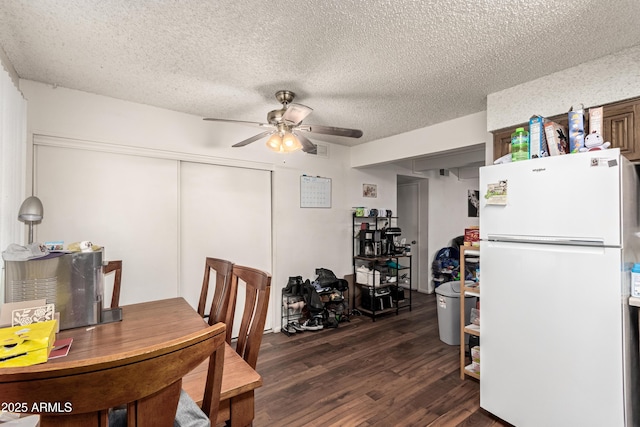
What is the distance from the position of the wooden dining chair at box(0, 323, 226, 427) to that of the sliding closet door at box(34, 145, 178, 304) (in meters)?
2.44

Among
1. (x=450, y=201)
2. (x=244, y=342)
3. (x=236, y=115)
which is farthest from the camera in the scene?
(x=450, y=201)

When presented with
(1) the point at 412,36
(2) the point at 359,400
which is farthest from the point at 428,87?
(2) the point at 359,400

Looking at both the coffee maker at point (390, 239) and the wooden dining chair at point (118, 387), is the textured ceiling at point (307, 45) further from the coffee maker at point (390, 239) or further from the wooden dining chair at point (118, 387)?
the coffee maker at point (390, 239)

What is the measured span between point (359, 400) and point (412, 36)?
2442mm

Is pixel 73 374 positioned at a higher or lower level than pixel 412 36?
lower

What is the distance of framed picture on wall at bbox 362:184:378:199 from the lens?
453 centimetres

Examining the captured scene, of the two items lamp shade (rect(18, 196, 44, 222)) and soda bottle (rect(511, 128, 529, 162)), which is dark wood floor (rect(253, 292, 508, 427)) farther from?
lamp shade (rect(18, 196, 44, 222))

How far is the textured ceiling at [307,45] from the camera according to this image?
1.50 metres

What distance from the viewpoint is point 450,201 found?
5879mm

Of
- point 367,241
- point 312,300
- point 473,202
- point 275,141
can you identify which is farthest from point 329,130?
point 473,202

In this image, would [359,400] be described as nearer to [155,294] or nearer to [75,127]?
[155,294]

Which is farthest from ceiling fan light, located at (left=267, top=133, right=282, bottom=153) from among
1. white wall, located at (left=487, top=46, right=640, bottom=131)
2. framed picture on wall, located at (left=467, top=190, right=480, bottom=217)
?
framed picture on wall, located at (left=467, top=190, right=480, bottom=217)

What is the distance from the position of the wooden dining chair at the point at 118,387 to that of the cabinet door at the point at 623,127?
8.21 ft

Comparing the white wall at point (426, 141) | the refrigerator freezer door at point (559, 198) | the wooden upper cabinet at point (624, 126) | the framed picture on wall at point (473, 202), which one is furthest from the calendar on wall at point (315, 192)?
the framed picture on wall at point (473, 202)
